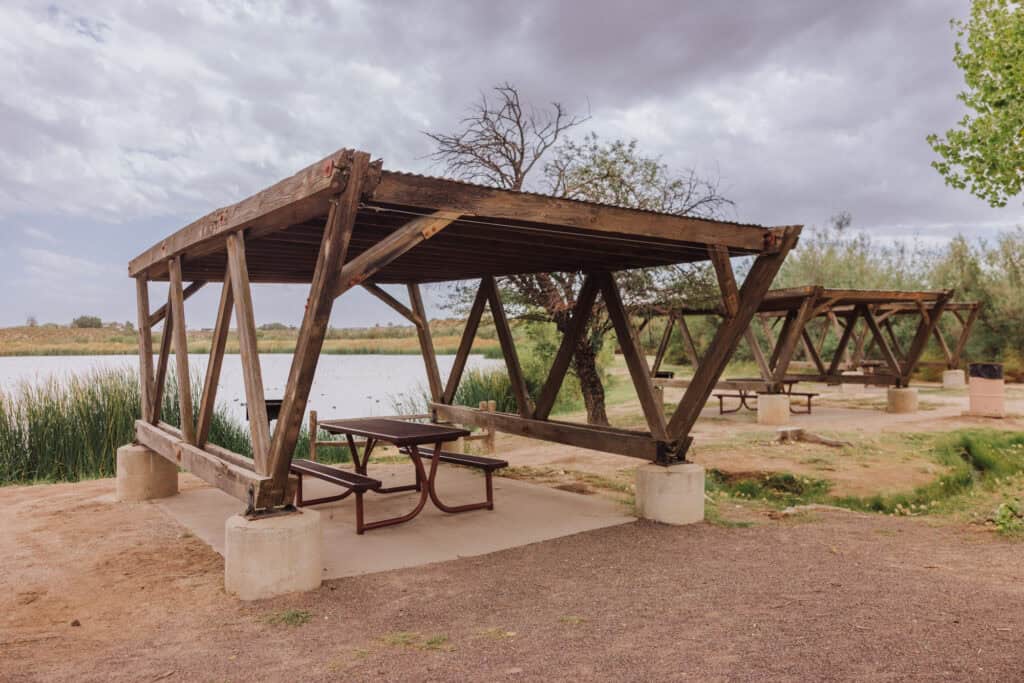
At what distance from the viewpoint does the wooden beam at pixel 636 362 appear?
19.4ft

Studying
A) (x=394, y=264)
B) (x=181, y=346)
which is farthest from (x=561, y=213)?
(x=181, y=346)

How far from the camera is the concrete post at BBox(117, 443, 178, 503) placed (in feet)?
22.2

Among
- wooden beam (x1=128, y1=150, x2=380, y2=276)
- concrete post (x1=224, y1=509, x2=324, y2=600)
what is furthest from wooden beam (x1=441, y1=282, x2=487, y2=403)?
concrete post (x1=224, y1=509, x2=324, y2=600)

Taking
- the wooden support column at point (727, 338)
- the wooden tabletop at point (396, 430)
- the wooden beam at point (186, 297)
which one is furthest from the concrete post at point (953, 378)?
the wooden beam at point (186, 297)

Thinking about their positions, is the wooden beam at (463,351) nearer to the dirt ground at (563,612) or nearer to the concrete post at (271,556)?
the dirt ground at (563,612)

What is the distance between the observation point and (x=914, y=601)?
3.95m

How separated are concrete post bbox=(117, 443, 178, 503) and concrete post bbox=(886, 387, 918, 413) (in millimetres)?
11828

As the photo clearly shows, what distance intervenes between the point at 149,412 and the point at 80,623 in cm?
362

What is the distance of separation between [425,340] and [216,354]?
3687 mm

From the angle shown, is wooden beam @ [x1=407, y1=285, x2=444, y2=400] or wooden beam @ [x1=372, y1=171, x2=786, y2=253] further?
wooden beam @ [x1=407, y1=285, x2=444, y2=400]

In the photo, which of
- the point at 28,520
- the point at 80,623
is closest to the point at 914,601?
the point at 80,623

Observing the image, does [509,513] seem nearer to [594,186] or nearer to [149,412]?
[149,412]

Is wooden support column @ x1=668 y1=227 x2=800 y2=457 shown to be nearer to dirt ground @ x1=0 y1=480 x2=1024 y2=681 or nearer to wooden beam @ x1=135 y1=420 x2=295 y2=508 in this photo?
dirt ground @ x1=0 y1=480 x2=1024 y2=681

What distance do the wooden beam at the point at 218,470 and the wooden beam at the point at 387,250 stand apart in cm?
120
